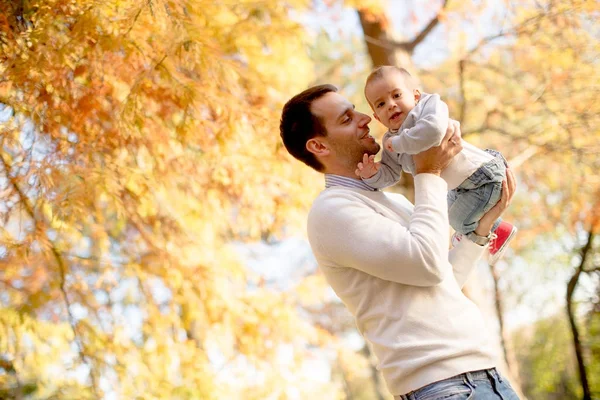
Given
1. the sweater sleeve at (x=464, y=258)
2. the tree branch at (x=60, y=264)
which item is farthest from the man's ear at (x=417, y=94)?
the tree branch at (x=60, y=264)

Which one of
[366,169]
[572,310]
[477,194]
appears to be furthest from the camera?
[572,310]

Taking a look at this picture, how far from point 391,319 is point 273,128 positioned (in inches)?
62.6

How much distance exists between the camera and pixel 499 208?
1684 millimetres

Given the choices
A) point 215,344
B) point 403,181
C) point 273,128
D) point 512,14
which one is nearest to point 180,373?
point 215,344

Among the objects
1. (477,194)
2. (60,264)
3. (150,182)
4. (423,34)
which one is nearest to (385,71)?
(477,194)

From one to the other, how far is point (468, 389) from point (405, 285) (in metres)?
0.26

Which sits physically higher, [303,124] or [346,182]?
[303,124]

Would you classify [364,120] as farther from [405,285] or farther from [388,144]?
[405,285]

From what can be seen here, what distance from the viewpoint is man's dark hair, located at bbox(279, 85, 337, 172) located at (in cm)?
166

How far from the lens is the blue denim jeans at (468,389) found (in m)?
1.31

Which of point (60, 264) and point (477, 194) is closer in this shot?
point (477, 194)

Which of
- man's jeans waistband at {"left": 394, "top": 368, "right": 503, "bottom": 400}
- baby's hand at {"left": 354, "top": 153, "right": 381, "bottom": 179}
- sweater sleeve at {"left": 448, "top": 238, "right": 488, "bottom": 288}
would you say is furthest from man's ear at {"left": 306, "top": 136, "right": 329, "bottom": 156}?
man's jeans waistband at {"left": 394, "top": 368, "right": 503, "bottom": 400}

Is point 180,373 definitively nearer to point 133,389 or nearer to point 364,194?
point 133,389

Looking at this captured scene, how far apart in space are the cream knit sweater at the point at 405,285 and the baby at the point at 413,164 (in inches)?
6.5
